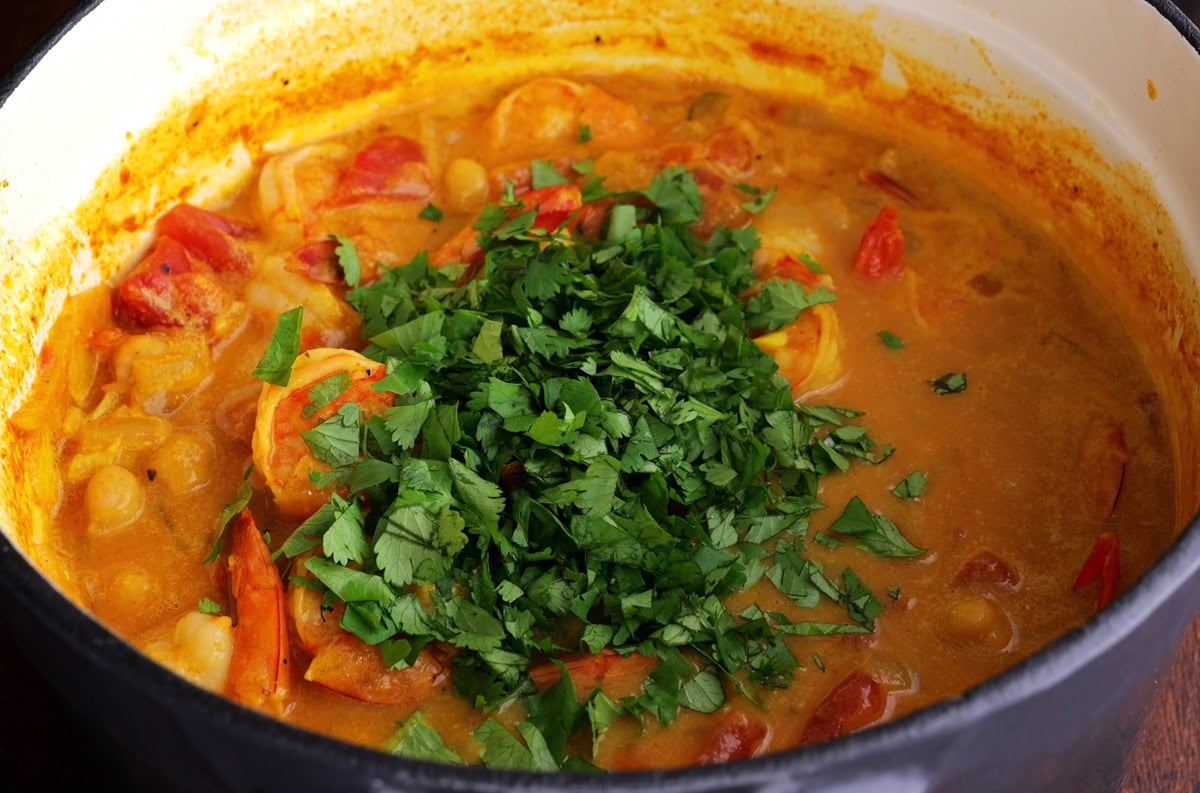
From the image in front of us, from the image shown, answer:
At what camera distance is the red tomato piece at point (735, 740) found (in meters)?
2.22

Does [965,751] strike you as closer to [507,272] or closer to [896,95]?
[507,272]

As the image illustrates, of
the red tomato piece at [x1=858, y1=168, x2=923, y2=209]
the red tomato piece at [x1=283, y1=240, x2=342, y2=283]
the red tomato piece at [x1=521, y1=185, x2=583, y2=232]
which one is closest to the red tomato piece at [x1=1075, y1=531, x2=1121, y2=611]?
the red tomato piece at [x1=858, y1=168, x2=923, y2=209]

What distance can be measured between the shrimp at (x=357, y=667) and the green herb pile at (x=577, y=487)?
54 mm

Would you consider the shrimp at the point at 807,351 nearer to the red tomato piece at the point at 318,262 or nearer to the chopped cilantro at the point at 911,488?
the chopped cilantro at the point at 911,488

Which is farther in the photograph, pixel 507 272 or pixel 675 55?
pixel 675 55

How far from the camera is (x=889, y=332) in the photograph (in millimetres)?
2947

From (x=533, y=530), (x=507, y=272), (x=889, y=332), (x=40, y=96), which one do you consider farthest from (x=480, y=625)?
(x=40, y=96)

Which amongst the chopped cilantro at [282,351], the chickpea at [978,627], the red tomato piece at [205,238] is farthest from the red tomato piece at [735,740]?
A: the red tomato piece at [205,238]

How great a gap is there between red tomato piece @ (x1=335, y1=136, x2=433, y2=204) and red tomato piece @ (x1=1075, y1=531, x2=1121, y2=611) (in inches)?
70.7

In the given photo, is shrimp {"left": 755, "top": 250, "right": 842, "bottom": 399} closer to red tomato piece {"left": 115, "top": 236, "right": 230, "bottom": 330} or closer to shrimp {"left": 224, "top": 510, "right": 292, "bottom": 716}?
shrimp {"left": 224, "top": 510, "right": 292, "bottom": 716}

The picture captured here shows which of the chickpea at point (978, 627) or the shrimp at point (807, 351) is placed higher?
the shrimp at point (807, 351)

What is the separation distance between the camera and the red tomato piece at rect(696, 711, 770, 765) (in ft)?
7.30

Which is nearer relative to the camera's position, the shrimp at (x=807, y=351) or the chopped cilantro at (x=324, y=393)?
the chopped cilantro at (x=324, y=393)

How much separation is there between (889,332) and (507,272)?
0.89m
